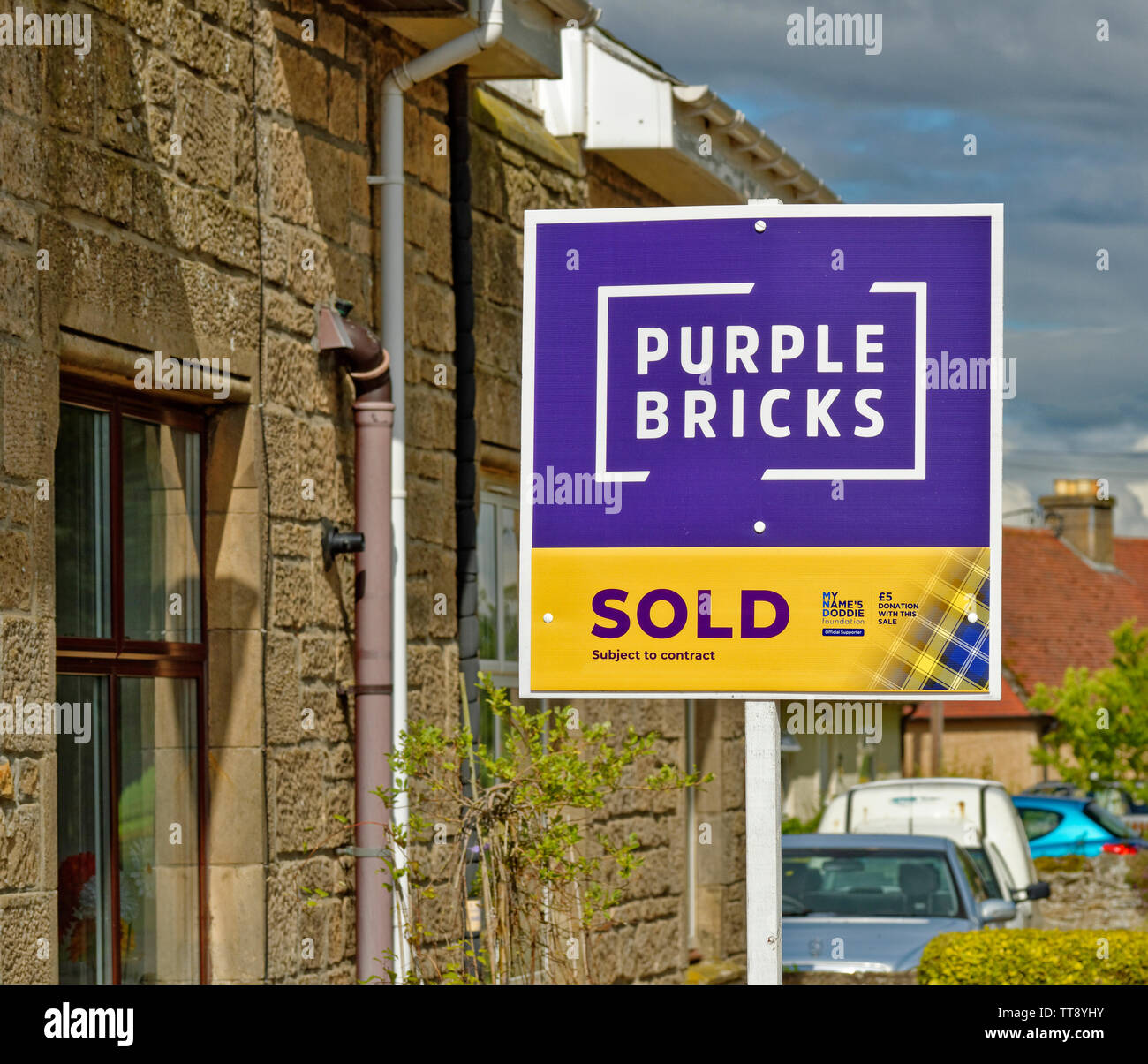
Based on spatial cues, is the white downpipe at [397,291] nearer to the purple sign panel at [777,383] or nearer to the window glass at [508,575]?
the window glass at [508,575]

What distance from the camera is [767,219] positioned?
4.12 meters

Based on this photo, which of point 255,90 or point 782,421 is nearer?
point 782,421

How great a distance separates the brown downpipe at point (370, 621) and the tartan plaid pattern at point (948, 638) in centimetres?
362

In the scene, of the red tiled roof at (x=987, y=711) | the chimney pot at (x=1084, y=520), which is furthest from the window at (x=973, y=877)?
the chimney pot at (x=1084, y=520)

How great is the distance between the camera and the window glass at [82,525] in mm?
5965

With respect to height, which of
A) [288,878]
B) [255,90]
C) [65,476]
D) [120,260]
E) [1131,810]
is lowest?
[1131,810]

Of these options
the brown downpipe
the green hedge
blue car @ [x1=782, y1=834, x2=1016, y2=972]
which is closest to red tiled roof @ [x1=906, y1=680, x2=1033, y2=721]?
blue car @ [x1=782, y1=834, x2=1016, y2=972]

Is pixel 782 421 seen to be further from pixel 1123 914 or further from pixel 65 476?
pixel 1123 914

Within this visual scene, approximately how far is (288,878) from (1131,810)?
33.9m

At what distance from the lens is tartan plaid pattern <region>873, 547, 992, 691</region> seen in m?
3.96

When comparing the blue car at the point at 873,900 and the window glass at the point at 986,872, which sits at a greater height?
the blue car at the point at 873,900

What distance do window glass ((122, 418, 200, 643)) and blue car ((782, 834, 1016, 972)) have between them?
4.91m

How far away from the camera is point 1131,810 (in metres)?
38.4
